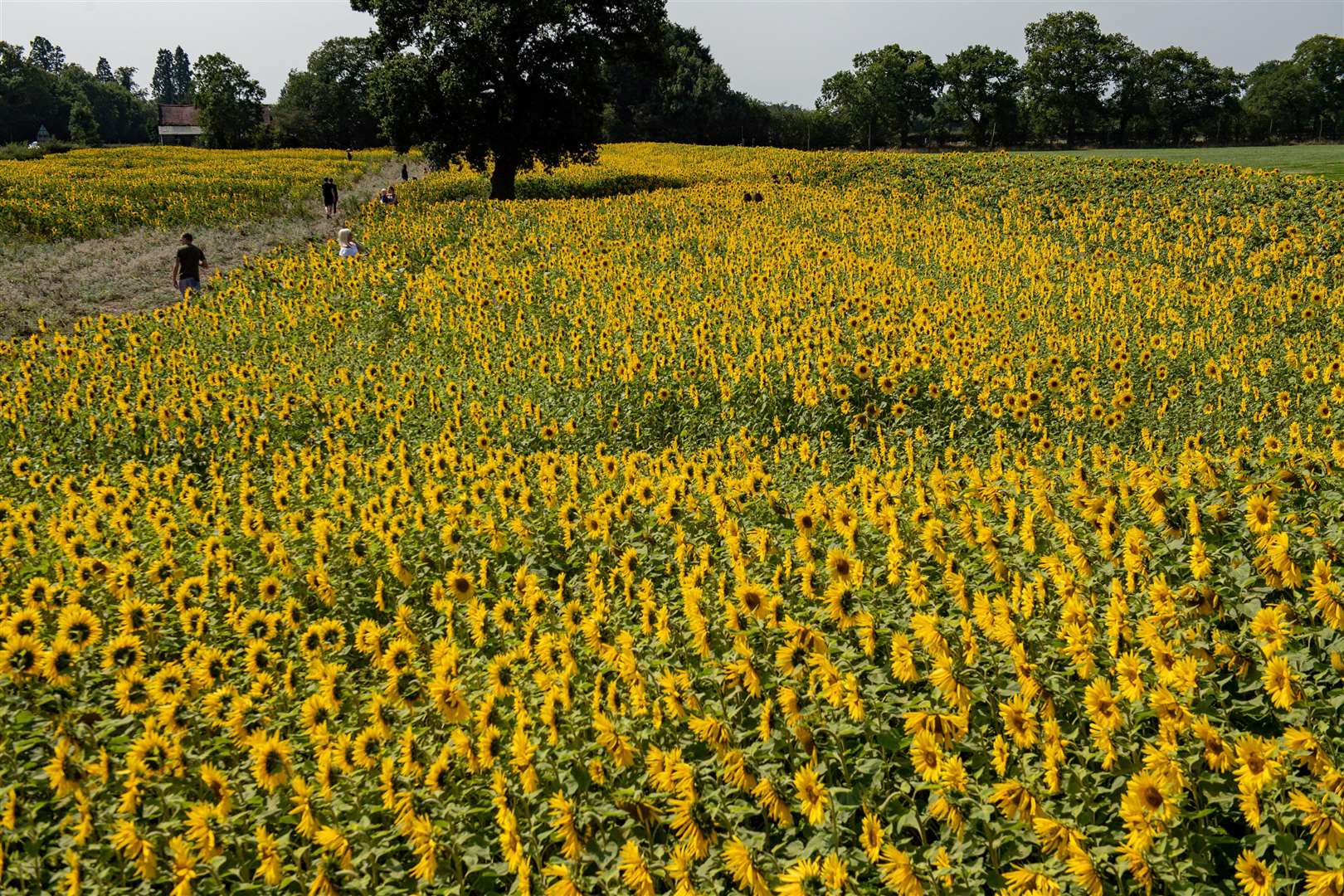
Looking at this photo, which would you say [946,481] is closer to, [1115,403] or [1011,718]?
[1011,718]

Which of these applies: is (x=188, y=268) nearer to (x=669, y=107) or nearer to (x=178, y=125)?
(x=669, y=107)

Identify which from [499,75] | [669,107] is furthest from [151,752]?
[669,107]

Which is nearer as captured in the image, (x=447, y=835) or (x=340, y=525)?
(x=447, y=835)

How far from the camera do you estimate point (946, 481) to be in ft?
18.7

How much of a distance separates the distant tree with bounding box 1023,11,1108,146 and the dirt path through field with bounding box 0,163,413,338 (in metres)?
73.7

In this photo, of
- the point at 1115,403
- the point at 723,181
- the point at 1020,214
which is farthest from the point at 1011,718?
the point at 723,181

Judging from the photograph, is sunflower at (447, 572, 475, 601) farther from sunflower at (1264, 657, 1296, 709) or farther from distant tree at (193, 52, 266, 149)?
distant tree at (193, 52, 266, 149)

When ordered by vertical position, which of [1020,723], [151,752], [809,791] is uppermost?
[1020,723]

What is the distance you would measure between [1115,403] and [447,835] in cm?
732

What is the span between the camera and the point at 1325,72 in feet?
293

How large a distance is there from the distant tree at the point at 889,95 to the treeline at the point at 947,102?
165 millimetres

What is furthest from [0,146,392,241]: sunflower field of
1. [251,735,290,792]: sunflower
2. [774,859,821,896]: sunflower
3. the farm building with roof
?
the farm building with roof

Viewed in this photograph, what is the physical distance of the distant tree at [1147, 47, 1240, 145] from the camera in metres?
83.5

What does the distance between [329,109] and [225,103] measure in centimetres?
1014
